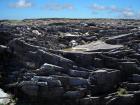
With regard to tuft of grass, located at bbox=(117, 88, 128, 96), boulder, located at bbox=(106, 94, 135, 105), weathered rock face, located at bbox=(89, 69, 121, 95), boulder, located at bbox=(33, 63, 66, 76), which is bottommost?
boulder, located at bbox=(106, 94, 135, 105)

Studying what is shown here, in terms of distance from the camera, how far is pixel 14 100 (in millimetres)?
30125

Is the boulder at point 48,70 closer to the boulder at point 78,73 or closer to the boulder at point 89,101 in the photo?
the boulder at point 78,73

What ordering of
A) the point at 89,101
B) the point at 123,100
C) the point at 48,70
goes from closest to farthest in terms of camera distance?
1. the point at 89,101
2. the point at 123,100
3. the point at 48,70

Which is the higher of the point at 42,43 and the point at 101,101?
the point at 42,43

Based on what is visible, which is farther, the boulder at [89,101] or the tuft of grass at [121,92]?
the tuft of grass at [121,92]

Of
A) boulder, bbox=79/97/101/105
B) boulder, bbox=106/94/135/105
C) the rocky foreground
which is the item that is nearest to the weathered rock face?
the rocky foreground

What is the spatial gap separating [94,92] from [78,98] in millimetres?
1938

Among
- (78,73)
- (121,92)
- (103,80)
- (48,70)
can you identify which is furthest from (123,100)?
(48,70)

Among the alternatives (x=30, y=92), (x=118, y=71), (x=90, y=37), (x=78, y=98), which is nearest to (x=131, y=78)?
(x=118, y=71)

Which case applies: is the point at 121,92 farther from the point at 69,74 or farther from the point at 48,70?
the point at 48,70

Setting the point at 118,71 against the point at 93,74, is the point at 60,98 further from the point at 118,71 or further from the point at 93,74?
the point at 118,71

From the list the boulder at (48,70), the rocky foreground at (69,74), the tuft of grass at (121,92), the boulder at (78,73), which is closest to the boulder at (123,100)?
the rocky foreground at (69,74)

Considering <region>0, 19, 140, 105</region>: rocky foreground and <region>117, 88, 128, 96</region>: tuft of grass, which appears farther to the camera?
<region>117, 88, 128, 96</region>: tuft of grass

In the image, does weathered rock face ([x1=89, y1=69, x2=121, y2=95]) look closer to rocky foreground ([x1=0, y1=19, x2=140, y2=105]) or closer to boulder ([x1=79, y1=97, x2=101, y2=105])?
rocky foreground ([x1=0, y1=19, x2=140, y2=105])
